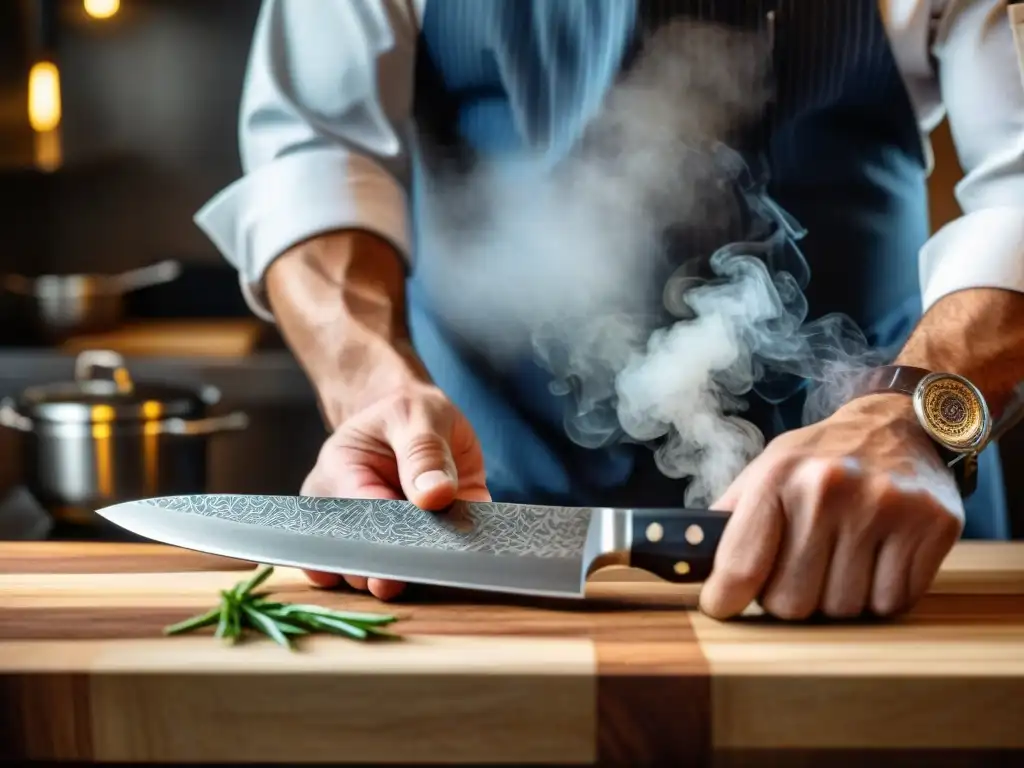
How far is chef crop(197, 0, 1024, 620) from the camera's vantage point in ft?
3.38

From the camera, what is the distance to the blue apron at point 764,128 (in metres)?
1.10

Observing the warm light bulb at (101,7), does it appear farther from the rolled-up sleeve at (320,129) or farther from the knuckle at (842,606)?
the knuckle at (842,606)

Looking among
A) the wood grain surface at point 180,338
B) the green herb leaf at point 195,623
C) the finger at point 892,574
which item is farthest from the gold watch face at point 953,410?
the wood grain surface at point 180,338

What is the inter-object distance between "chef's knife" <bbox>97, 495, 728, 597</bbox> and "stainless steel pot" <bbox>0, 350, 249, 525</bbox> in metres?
0.56

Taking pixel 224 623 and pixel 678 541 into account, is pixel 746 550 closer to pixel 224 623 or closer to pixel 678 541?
pixel 678 541

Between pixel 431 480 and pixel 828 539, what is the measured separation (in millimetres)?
247

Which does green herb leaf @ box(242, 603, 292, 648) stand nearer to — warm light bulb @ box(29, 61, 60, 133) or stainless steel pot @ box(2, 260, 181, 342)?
stainless steel pot @ box(2, 260, 181, 342)

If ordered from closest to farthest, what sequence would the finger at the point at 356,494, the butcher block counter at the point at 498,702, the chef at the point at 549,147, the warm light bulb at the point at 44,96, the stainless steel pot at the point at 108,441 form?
1. the butcher block counter at the point at 498,702
2. the finger at the point at 356,494
3. the chef at the point at 549,147
4. the stainless steel pot at the point at 108,441
5. the warm light bulb at the point at 44,96

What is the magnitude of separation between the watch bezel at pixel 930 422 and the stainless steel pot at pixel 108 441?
0.82 m

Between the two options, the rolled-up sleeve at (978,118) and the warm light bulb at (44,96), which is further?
the warm light bulb at (44,96)

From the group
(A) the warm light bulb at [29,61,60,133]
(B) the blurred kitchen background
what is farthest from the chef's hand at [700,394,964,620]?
(A) the warm light bulb at [29,61,60,133]

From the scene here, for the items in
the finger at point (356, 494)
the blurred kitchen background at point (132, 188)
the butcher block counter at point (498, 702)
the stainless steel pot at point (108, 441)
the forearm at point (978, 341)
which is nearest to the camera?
the butcher block counter at point (498, 702)

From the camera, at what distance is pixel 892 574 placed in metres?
0.72

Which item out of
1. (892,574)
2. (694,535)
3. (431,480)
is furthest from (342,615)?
(892,574)
